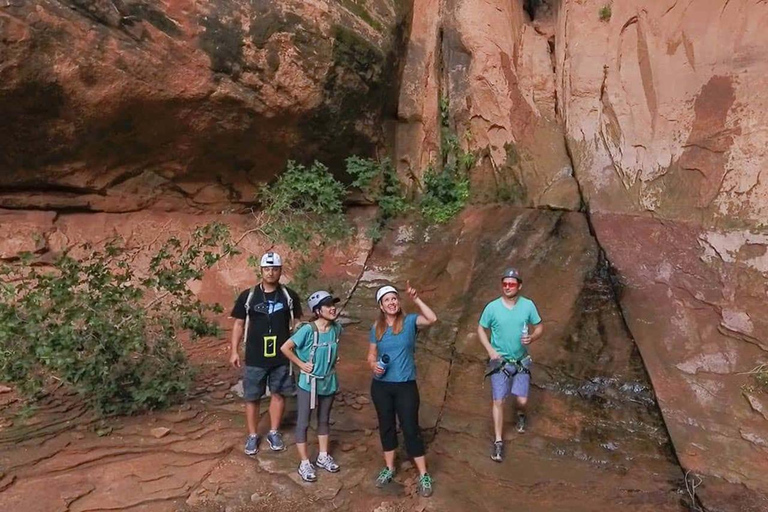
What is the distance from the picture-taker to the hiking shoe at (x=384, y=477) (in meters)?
3.97

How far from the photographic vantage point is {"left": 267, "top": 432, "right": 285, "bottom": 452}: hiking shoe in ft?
14.3

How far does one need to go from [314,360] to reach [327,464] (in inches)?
31.0

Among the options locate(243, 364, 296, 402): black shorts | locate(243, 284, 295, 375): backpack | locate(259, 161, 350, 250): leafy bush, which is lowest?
locate(243, 364, 296, 402): black shorts

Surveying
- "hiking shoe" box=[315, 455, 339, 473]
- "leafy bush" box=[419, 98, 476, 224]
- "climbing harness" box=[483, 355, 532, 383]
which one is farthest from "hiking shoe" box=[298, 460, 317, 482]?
"leafy bush" box=[419, 98, 476, 224]

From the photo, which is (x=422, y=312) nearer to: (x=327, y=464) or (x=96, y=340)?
(x=327, y=464)

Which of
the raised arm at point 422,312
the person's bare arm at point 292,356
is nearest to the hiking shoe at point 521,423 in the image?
the raised arm at point 422,312

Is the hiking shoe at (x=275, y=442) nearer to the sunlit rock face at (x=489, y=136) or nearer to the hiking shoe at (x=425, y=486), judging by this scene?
the hiking shoe at (x=425, y=486)

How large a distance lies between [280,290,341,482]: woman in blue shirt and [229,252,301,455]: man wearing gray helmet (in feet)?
0.69

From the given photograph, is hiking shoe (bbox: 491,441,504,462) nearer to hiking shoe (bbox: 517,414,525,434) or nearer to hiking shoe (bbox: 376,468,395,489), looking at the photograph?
hiking shoe (bbox: 517,414,525,434)

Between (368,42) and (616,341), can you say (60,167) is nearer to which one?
(368,42)

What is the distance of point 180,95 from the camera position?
257 inches

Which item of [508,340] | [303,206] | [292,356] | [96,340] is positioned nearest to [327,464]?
[292,356]

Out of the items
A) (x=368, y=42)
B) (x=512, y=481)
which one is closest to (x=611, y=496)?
(x=512, y=481)

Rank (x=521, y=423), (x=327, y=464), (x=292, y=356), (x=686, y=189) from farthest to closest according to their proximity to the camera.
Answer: (x=686, y=189)
(x=521, y=423)
(x=327, y=464)
(x=292, y=356)
